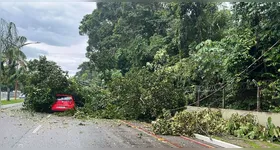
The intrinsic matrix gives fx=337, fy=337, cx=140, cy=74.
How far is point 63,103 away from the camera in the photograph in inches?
744

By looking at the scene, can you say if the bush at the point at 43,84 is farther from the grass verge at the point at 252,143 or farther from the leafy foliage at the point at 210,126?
the grass verge at the point at 252,143

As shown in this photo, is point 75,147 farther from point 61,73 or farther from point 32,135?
point 61,73

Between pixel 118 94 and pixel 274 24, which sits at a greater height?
pixel 274 24

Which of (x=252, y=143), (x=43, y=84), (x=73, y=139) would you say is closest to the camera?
(x=252, y=143)

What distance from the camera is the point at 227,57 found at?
14.2 m

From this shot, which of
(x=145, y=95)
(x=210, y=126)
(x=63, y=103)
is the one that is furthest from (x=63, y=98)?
(x=210, y=126)

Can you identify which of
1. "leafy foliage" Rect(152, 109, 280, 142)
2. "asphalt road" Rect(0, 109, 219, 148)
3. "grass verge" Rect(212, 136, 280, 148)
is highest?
"leafy foliage" Rect(152, 109, 280, 142)

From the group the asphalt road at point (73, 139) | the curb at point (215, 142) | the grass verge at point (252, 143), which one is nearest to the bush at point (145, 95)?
the asphalt road at point (73, 139)

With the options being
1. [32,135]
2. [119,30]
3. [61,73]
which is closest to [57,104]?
[61,73]

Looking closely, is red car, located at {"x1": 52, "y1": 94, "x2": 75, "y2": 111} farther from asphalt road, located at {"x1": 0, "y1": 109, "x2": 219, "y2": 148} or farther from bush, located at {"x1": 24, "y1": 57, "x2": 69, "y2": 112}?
asphalt road, located at {"x1": 0, "y1": 109, "x2": 219, "y2": 148}

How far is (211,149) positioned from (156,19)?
20.2 metres

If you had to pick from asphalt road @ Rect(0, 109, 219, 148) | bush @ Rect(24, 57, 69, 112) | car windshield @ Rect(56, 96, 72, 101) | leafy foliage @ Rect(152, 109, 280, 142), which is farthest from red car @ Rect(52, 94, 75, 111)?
leafy foliage @ Rect(152, 109, 280, 142)

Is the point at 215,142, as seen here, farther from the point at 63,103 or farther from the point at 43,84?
the point at 43,84

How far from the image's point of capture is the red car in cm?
1849
